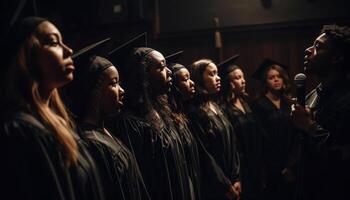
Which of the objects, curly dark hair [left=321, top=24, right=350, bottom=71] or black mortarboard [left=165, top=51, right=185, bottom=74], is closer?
curly dark hair [left=321, top=24, right=350, bottom=71]

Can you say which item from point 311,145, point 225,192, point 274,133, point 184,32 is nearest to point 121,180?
point 311,145

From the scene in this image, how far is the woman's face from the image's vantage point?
610 cm

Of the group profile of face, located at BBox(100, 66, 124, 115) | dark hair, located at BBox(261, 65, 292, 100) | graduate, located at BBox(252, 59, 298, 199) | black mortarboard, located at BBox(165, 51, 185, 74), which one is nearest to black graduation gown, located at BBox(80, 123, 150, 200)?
profile of face, located at BBox(100, 66, 124, 115)

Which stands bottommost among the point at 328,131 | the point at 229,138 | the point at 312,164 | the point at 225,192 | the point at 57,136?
the point at 225,192

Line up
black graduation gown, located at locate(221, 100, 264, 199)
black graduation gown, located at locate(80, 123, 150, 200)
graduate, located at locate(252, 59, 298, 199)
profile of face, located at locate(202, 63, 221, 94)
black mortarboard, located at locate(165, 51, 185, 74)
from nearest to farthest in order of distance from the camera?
black graduation gown, located at locate(80, 123, 150, 200)
black mortarboard, located at locate(165, 51, 185, 74)
profile of face, located at locate(202, 63, 221, 94)
black graduation gown, located at locate(221, 100, 264, 199)
graduate, located at locate(252, 59, 298, 199)

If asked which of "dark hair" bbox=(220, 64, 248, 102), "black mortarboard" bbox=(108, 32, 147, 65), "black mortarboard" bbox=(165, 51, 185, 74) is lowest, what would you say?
"dark hair" bbox=(220, 64, 248, 102)

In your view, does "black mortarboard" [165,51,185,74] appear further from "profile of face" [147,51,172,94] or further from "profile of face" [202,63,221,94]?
"profile of face" [147,51,172,94]

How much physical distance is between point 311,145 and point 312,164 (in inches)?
6.0

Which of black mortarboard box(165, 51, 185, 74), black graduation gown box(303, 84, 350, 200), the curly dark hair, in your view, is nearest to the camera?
black graduation gown box(303, 84, 350, 200)

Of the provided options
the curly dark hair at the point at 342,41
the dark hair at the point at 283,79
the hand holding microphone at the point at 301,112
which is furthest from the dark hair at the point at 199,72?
the hand holding microphone at the point at 301,112

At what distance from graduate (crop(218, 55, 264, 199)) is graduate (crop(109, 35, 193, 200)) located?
194 centimetres

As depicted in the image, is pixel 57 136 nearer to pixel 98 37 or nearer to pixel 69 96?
pixel 69 96

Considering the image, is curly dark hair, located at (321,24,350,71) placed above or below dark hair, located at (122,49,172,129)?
above

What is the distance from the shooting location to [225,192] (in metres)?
4.42
